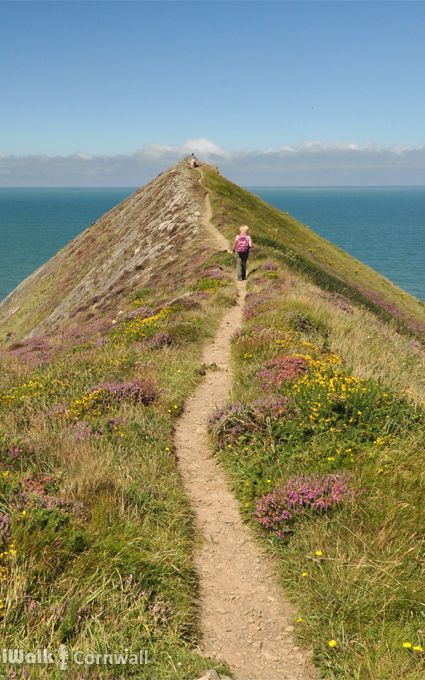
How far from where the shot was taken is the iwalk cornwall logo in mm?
4785

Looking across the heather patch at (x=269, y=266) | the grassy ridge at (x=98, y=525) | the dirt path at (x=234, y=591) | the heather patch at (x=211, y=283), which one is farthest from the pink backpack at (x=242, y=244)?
the dirt path at (x=234, y=591)

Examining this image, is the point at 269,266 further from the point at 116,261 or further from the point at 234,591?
the point at 234,591

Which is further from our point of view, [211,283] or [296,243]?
[296,243]

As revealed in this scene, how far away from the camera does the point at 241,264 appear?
92.0 ft

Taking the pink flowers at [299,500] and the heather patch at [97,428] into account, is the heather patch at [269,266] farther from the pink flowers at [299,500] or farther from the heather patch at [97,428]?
the pink flowers at [299,500]

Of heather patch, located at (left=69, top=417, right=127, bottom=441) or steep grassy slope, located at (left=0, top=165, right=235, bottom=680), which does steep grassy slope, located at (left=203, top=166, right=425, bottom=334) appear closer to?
steep grassy slope, located at (left=0, top=165, right=235, bottom=680)

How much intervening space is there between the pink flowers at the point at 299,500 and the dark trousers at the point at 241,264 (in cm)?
2101

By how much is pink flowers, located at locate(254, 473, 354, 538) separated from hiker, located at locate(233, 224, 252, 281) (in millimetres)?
20678

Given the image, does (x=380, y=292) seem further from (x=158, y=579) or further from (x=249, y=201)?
(x=158, y=579)

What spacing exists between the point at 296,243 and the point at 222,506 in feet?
153

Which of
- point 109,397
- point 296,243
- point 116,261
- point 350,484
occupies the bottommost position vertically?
point 109,397

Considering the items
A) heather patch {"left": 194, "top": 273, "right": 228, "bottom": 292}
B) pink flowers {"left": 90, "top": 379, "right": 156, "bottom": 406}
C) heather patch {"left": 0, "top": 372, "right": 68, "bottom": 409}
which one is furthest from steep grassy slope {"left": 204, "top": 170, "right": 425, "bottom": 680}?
heather patch {"left": 194, "top": 273, "right": 228, "bottom": 292}

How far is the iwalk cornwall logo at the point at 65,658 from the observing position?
4785 millimetres

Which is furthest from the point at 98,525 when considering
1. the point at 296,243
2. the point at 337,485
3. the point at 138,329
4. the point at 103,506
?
the point at 296,243
